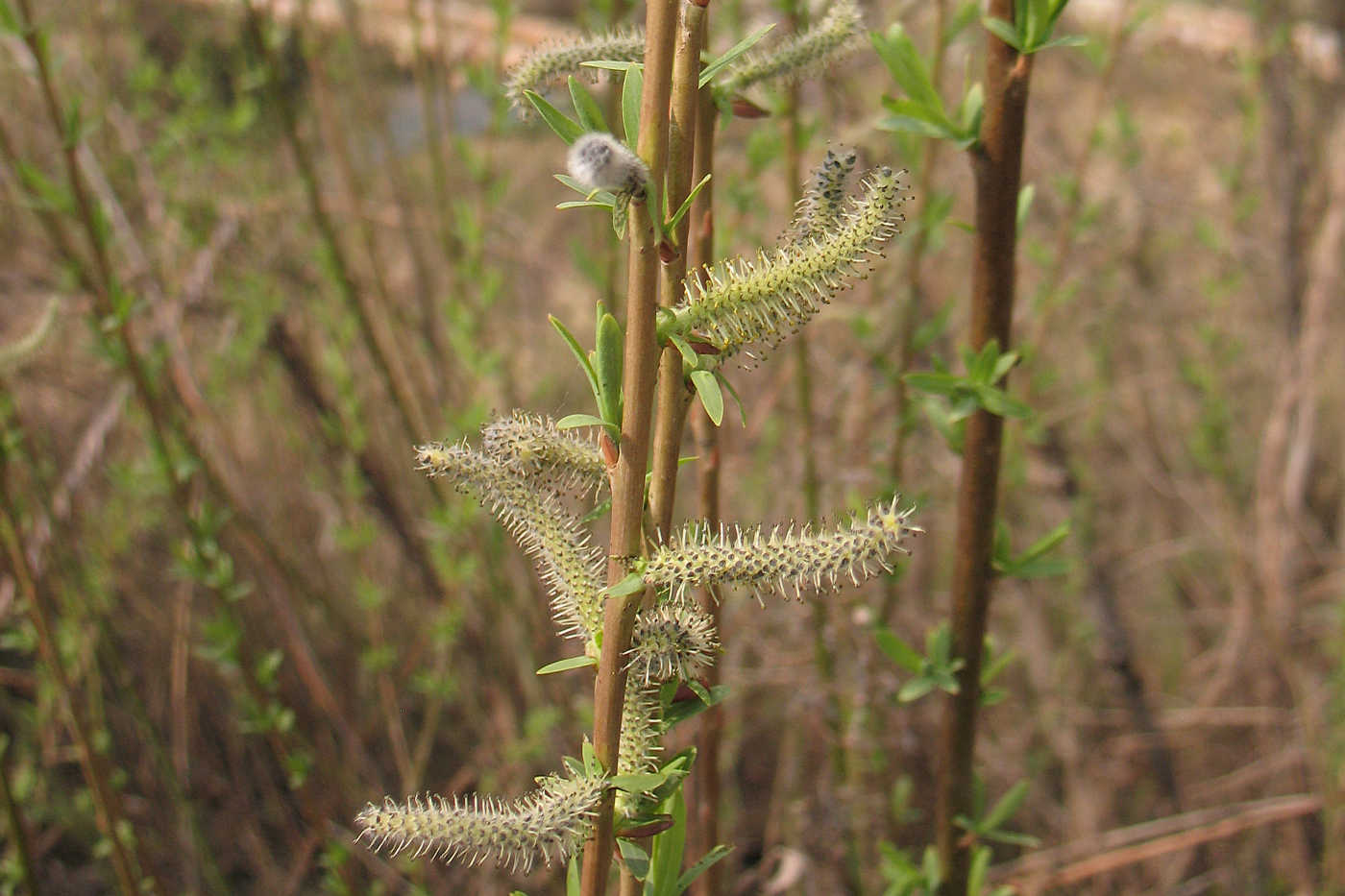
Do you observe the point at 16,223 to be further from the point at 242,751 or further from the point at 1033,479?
the point at 1033,479

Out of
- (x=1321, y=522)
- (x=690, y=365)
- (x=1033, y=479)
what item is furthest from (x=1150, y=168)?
(x=690, y=365)

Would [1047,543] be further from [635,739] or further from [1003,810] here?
[635,739]

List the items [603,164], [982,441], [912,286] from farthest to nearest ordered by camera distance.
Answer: [912,286] < [982,441] < [603,164]

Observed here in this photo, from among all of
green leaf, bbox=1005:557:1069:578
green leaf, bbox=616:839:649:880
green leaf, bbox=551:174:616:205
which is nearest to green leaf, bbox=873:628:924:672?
green leaf, bbox=1005:557:1069:578

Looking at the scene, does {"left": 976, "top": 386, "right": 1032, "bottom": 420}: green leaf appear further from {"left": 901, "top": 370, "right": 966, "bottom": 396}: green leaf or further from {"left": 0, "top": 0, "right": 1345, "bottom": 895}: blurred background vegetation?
{"left": 0, "top": 0, "right": 1345, "bottom": 895}: blurred background vegetation

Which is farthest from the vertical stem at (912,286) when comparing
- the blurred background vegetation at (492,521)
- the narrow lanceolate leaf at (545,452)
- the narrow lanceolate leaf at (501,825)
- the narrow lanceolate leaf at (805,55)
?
the narrow lanceolate leaf at (501,825)

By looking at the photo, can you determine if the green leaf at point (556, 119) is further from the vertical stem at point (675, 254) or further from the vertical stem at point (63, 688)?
the vertical stem at point (63, 688)

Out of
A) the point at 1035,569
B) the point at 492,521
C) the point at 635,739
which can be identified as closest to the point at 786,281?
the point at 635,739

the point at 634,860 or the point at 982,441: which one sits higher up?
the point at 982,441
